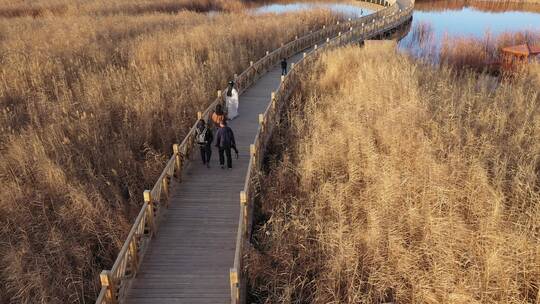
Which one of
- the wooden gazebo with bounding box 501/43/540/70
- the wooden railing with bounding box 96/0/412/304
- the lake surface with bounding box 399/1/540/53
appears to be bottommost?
the wooden railing with bounding box 96/0/412/304

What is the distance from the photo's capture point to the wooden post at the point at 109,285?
17.2ft

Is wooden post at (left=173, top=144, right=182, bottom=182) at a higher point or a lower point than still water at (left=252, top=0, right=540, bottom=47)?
lower

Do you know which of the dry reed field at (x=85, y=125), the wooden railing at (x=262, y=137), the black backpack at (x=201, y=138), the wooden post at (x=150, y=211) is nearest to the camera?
the wooden railing at (x=262, y=137)

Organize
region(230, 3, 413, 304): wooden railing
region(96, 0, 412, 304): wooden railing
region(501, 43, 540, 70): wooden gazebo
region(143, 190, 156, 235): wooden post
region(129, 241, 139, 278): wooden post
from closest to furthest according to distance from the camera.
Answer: region(96, 0, 412, 304): wooden railing, region(230, 3, 413, 304): wooden railing, region(129, 241, 139, 278): wooden post, region(143, 190, 156, 235): wooden post, region(501, 43, 540, 70): wooden gazebo

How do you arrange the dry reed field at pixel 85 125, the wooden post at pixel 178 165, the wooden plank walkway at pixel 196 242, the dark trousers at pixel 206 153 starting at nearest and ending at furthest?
the wooden plank walkway at pixel 196 242
the dry reed field at pixel 85 125
the wooden post at pixel 178 165
the dark trousers at pixel 206 153

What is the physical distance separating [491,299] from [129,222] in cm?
669

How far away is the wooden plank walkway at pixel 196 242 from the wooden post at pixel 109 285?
1.58 ft

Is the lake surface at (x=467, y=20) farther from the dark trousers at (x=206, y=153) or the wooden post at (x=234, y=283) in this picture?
the wooden post at (x=234, y=283)

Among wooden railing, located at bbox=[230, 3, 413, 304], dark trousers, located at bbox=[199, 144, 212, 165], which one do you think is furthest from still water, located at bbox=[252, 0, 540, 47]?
dark trousers, located at bbox=[199, 144, 212, 165]

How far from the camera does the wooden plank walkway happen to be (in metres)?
6.15

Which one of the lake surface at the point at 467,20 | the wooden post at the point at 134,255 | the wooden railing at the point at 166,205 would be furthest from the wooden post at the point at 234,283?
the lake surface at the point at 467,20

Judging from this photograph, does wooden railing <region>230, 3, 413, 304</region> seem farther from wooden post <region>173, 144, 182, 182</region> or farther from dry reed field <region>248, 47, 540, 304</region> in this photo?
wooden post <region>173, 144, 182, 182</region>

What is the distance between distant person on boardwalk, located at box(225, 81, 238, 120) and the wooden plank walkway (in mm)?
2403

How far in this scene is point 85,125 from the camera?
11125 millimetres
